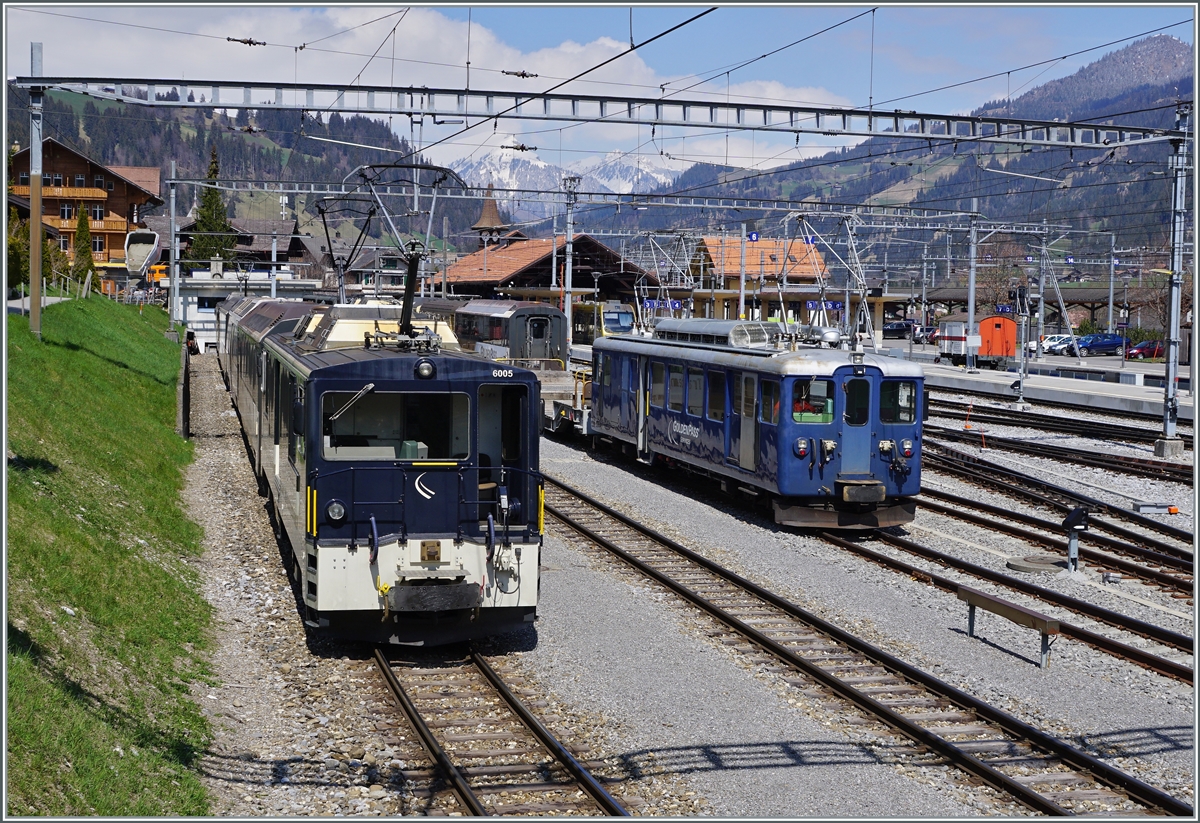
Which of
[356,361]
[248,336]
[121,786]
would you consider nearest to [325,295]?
[248,336]

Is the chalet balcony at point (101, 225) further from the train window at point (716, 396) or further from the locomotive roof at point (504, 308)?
the train window at point (716, 396)

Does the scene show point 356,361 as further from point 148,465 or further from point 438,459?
point 148,465

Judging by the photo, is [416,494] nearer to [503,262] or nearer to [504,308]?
[504,308]

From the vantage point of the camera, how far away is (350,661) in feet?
35.8

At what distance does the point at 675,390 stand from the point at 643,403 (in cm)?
156

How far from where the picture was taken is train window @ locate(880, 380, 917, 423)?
17.3 metres

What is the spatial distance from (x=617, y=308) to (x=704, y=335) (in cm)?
4041

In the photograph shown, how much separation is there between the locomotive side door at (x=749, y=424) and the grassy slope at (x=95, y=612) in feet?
26.4

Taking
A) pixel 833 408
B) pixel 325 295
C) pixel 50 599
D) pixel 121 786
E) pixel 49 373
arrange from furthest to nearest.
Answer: pixel 325 295, pixel 49 373, pixel 833 408, pixel 50 599, pixel 121 786

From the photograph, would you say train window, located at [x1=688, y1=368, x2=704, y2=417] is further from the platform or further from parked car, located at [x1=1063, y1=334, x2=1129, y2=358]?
parked car, located at [x1=1063, y1=334, x2=1129, y2=358]

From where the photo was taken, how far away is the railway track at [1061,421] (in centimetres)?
2805

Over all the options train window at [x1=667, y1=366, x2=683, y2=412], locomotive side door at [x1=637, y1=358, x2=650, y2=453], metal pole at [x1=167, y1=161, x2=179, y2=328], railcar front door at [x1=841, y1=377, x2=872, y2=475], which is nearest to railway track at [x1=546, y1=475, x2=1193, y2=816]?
railcar front door at [x1=841, y1=377, x2=872, y2=475]

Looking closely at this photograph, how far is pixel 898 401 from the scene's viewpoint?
57.2ft

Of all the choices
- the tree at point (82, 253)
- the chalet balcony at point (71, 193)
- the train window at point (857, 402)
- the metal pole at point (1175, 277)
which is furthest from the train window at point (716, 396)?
the chalet balcony at point (71, 193)
